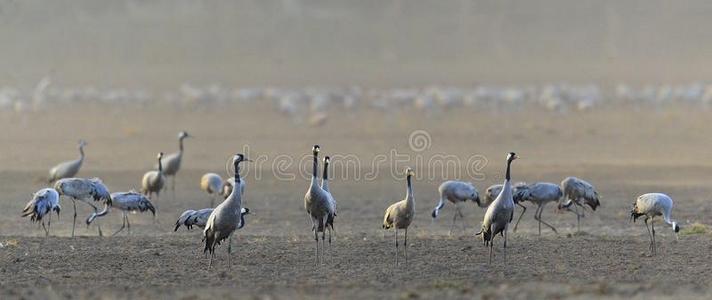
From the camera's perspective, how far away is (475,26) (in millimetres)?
→ 71125

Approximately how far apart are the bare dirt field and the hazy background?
20.7 meters

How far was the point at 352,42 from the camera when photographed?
67.8 m

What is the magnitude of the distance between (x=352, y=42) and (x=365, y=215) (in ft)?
164

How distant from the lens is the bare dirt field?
36.4 feet

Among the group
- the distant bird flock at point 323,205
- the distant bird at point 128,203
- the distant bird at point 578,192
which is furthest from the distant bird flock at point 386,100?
the distant bird at point 128,203

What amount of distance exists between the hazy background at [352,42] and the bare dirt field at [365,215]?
2072 centimetres

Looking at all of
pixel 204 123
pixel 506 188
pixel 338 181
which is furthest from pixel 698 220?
pixel 204 123

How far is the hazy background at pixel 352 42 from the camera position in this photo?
5928 cm

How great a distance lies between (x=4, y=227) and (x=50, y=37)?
52101 mm

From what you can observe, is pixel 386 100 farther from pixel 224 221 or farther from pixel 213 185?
pixel 224 221

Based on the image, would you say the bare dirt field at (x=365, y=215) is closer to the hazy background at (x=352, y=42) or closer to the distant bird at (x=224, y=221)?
the distant bird at (x=224, y=221)

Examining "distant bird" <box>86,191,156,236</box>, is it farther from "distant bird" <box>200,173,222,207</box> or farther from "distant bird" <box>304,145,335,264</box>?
"distant bird" <box>304,145,335,264</box>

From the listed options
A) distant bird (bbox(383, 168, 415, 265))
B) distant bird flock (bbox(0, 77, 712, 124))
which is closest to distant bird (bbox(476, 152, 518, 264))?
distant bird (bbox(383, 168, 415, 265))

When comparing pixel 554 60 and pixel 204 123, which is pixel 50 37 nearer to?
pixel 554 60
